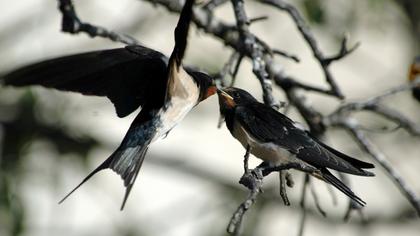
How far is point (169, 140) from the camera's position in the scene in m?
6.91

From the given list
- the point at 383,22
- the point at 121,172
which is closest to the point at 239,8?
the point at 121,172

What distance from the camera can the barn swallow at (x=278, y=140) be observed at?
3008 mm

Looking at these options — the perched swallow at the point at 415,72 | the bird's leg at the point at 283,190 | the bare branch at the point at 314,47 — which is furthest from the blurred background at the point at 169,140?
the bird's leg at the point at 283,190

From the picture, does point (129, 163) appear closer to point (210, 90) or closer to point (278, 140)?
point (210, 90)

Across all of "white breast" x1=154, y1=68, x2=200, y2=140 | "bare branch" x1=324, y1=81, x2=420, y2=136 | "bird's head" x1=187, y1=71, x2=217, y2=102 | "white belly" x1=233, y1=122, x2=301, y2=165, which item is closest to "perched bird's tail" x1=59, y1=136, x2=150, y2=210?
"white breast" x1=154, y1=68, x2=200, y2=140

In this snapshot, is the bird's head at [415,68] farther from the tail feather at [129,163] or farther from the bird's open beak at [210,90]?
the tail feather at [129,163]

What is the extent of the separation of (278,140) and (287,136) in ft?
0.14

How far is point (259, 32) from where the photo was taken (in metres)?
7.33

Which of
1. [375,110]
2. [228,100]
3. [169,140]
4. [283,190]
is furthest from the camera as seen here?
[169,140]

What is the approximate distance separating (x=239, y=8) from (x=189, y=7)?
0.80 meters

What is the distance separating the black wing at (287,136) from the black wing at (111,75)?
13.8 inches

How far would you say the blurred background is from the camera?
4.79 metres

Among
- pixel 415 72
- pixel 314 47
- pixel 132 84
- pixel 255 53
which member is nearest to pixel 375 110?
pixel 314 47

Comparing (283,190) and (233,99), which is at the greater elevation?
(283,190)
